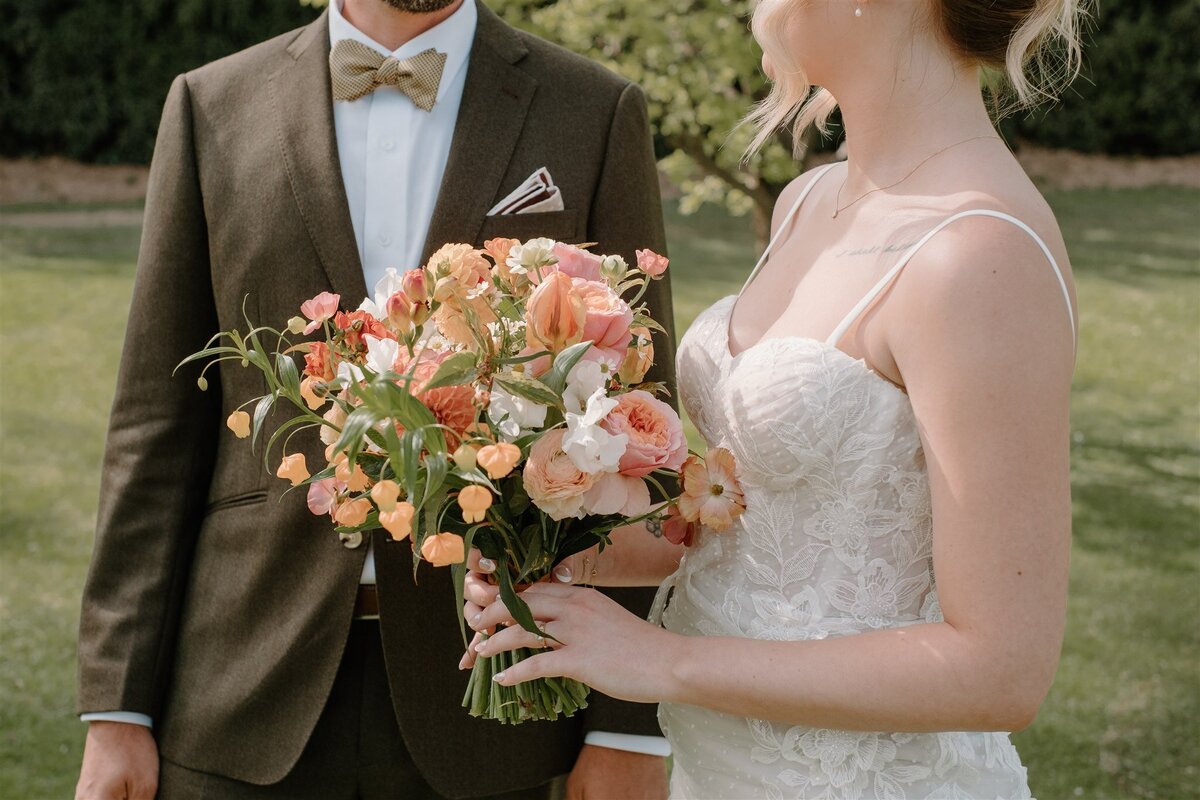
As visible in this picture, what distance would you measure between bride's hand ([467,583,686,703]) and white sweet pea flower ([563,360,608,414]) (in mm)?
338

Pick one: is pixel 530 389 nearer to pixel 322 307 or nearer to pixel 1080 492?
pixel 322 307

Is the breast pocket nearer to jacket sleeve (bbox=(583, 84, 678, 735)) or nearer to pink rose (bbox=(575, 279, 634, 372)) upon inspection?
jacket sleeve (bbox=(583, 84, 678, 735))

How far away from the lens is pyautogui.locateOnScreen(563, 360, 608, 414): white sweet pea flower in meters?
1.77

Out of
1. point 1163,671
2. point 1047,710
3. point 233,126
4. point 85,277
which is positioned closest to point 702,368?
point 233,126

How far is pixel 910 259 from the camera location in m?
1.83

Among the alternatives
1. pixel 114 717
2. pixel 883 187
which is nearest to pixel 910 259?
pixel 883 187

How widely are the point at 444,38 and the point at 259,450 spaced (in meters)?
0.91

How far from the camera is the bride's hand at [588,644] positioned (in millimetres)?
1909

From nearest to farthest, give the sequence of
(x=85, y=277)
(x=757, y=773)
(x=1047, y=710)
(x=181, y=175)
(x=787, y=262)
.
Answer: (x=757, y=773)
(x=787, y=262)
(x=181, y=175)
(x=1047, y=710)
(x=85, y=277)

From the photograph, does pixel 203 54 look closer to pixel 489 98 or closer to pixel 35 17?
pixel 35 17

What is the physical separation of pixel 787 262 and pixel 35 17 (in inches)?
673

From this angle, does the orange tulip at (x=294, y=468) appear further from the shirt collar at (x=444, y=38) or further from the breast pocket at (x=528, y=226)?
the shirt collar at (x=444, y=38)

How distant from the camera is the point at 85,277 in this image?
43.2 feet

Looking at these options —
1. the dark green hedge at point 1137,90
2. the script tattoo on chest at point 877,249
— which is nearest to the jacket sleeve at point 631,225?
the script tattoo on chest at point 877,249
